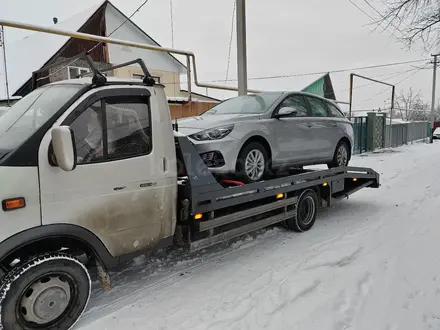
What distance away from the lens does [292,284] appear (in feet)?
13.1

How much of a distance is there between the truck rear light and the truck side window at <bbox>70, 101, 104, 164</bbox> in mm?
583

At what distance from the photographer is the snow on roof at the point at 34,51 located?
1703 centimetres

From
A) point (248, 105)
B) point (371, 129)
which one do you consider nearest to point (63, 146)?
point (248, 105)

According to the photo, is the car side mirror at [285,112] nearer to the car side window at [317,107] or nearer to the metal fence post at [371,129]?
the car side window at [317,107]

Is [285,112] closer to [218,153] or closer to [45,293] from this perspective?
[218,153]

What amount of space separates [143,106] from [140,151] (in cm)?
49

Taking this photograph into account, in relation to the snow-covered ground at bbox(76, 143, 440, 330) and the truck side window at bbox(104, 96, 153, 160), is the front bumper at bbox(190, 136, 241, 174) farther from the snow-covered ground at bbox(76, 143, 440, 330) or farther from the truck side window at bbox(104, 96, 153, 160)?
the snow-covered ground at bbox(76, 143, 440, 330)

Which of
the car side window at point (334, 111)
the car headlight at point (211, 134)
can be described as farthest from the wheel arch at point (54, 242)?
the car side window at point (334, 111)

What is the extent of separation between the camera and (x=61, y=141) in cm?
287

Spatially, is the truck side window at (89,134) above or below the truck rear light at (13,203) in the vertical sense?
above

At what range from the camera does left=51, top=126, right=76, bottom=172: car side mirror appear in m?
2.88

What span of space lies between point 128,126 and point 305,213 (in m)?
3.74

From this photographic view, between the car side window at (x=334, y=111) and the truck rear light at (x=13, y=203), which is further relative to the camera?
the car side window at (x=334, y=111)

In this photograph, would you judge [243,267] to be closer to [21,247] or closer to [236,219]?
[236,219]
